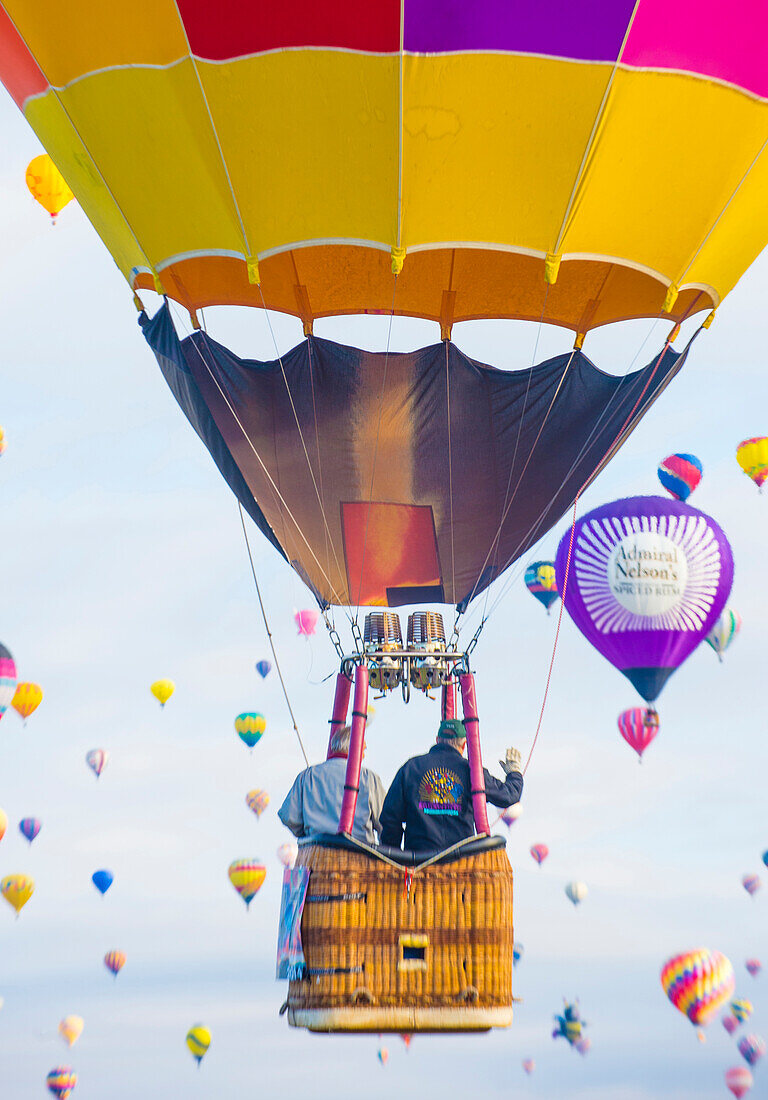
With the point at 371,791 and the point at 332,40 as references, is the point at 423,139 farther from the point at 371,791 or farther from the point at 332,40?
the point at 371,791

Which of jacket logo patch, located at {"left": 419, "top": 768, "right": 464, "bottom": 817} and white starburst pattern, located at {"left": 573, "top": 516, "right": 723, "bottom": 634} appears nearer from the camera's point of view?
jacket logo patch, located at {"left": 419, "top": 768, "right": 464, "bottom": 817}

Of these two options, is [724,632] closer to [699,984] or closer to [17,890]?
[699,984]

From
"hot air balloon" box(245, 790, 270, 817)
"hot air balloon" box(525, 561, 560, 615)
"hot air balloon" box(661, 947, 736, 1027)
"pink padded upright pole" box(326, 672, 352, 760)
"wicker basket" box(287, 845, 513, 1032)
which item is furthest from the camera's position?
"hot air balloon" box(245, 790, 270, 817)

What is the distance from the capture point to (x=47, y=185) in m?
16.5

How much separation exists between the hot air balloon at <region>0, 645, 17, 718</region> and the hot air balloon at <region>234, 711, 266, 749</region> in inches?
138

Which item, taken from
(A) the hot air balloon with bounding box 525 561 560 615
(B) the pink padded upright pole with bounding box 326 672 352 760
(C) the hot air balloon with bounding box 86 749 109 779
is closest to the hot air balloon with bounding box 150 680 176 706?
(C) the hot air balloon with bounding box 86 749 109 779

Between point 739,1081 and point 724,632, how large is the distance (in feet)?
22.9

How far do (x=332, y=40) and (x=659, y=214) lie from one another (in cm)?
Answer: 193

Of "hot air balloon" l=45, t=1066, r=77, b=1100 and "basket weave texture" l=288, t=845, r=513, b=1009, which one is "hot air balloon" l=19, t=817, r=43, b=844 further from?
"basket weave texture" l=288, t=845, r=513, b=1009

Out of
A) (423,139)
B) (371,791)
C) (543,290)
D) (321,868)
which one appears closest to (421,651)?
(371,791)

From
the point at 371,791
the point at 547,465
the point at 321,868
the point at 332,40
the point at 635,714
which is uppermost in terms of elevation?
the point at 635,714

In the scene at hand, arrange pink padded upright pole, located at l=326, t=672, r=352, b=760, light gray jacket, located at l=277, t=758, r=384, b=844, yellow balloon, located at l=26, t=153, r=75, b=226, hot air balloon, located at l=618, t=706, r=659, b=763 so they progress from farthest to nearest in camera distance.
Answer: hot air balloon, located at l=618, t=706, r=659, b=763, yellow balloon, located at l=26, t=153, r=75, b=226, pink padded upright pole, located at l=326, t=672, r=352, b=760, light gray jacket, located at l=277, t=758, r=384, b=844

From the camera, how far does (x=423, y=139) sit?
7535mm

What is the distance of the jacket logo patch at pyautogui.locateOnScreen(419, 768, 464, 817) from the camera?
22.5ft
